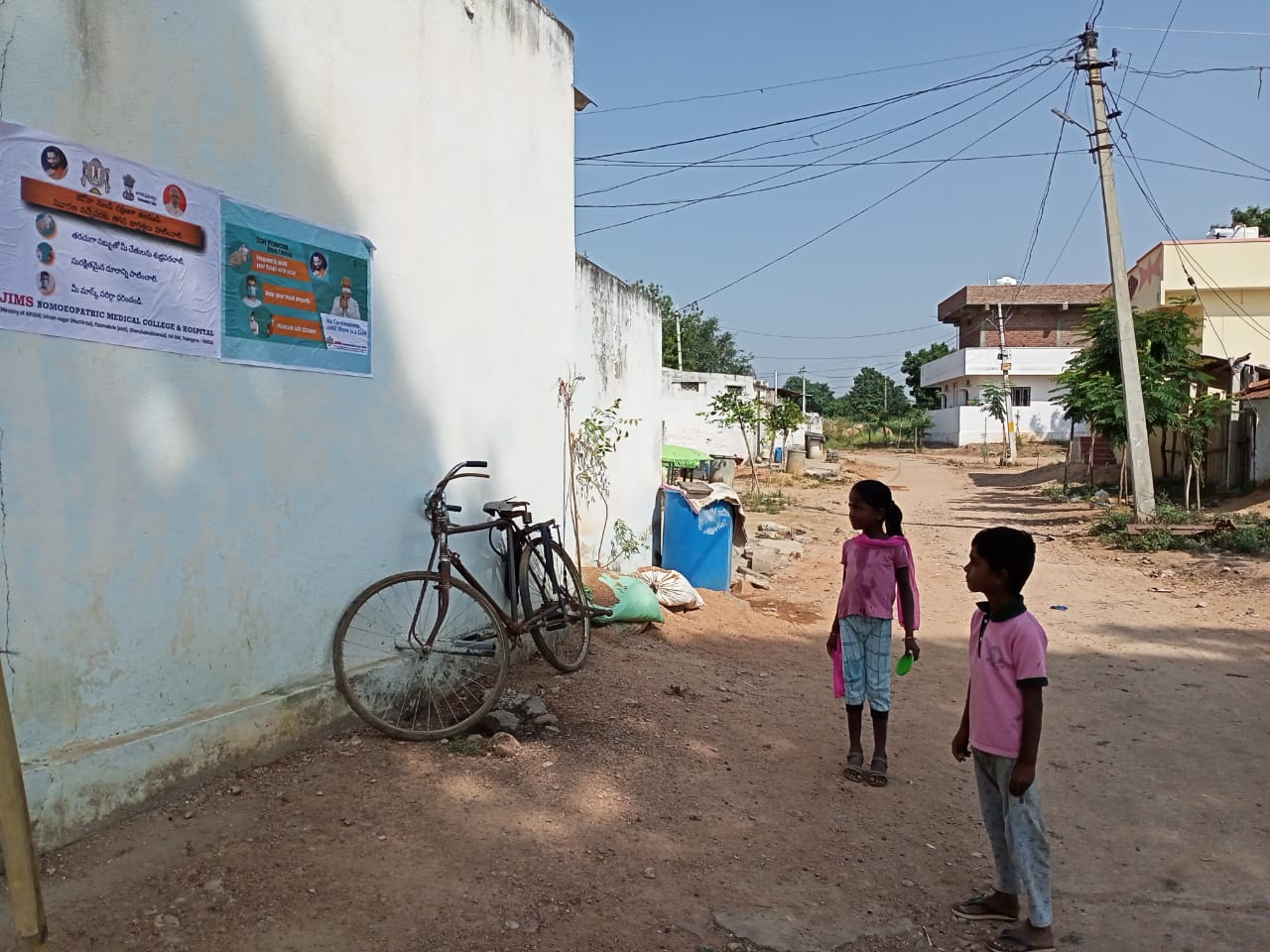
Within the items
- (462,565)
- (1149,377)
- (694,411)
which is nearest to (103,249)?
(462,565)

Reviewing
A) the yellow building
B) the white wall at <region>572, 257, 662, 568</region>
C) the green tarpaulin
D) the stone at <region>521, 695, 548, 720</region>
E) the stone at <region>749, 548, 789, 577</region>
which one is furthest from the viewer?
the yellow building

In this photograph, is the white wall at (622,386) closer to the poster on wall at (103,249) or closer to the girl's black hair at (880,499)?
the girl's black hair at (880,499)

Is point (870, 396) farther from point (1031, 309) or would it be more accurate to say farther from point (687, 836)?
point (687, 836)

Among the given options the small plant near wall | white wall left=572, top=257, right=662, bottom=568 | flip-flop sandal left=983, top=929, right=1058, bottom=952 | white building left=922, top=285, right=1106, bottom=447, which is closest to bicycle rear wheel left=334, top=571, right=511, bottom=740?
the small plant near wall

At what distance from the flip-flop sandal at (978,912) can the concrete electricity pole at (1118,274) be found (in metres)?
12.0

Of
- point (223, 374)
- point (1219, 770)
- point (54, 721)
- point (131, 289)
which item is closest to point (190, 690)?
point (54, 721)

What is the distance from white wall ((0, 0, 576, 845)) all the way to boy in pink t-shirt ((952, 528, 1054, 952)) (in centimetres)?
273

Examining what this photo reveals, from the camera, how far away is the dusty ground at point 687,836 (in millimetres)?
2781

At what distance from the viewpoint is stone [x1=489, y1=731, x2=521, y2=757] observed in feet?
13.1

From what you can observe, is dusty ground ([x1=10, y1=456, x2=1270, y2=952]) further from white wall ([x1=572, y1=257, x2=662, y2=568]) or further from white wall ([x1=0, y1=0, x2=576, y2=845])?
white wall ([x1=572, y1=257, x2=662, y2=568])

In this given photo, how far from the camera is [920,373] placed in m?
56.0

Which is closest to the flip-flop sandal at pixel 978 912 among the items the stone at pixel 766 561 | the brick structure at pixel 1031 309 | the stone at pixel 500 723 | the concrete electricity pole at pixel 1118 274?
the stone at pixel 500 723

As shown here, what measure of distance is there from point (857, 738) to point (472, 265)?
10.7 feet

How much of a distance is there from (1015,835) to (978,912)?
36 cm
